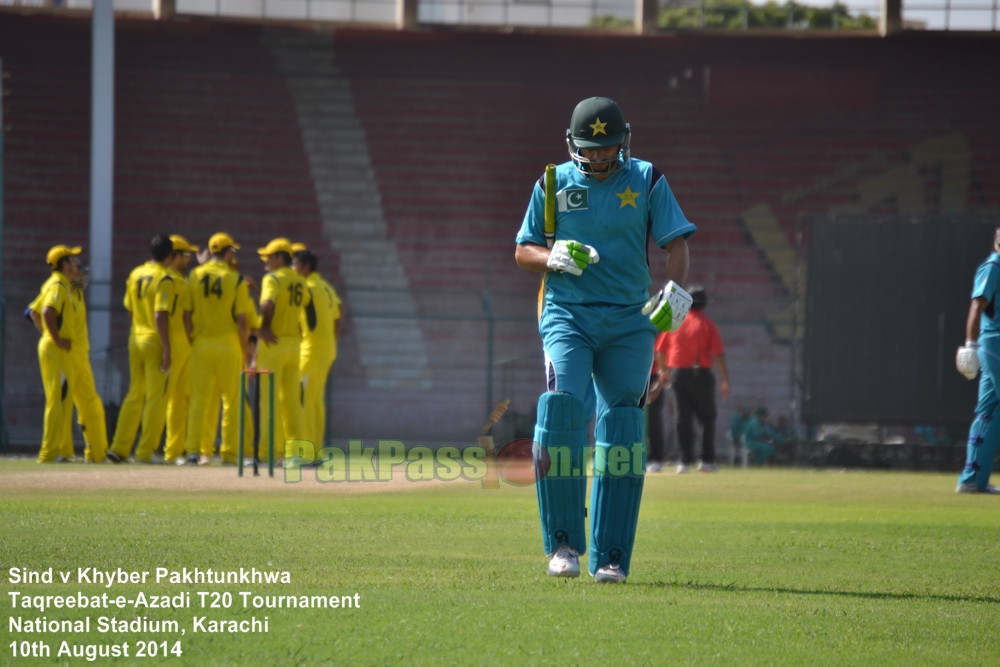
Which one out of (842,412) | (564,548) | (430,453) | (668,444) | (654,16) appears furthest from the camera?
(654,16)

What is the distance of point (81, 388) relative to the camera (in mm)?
13820

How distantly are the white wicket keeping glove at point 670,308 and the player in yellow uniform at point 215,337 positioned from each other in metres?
8.56

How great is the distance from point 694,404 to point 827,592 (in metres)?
8.71

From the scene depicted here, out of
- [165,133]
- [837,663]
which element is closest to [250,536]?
[837,663]

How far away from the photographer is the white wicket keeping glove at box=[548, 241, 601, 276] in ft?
19.0

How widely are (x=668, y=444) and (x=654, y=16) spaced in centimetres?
825

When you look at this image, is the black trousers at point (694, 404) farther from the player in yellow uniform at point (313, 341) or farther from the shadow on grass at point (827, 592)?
the shadow on grass at point (827, 592)

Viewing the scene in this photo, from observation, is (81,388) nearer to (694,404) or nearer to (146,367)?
(146,367)

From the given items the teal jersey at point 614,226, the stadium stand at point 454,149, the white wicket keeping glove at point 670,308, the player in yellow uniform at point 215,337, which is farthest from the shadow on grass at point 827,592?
the stadium stand at point 454,149

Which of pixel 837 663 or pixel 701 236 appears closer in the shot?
pixel 837 663

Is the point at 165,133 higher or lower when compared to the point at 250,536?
higher

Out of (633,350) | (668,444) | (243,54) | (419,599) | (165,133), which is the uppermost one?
(243,54)

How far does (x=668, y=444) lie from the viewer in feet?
61.4

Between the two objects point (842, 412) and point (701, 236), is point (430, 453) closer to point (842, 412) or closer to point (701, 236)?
point (842, 412)
